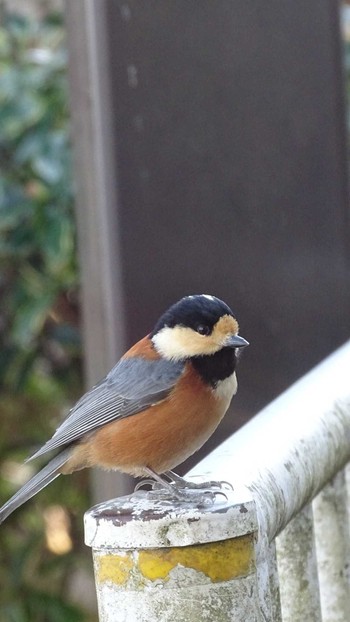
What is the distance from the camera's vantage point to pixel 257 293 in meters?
3.37

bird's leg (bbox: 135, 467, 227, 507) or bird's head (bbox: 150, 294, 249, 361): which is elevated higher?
bird's head (bbox: 150, 294, 249, 361)

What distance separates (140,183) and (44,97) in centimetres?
123

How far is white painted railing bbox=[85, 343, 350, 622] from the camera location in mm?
1358

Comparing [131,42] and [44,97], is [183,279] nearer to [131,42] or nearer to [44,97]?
[131,42]

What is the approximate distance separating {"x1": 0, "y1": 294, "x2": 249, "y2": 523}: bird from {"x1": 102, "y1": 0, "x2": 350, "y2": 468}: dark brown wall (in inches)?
10.3

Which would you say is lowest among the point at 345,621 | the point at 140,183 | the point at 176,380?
the point at 345,621

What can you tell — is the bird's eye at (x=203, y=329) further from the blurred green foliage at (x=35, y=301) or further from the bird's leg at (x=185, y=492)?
the blurred green foliage at (x=35, y=301)

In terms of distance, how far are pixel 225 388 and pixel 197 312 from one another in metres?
0.19

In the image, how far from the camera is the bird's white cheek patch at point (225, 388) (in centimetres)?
244

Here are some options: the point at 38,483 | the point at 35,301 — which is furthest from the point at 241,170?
the point at 38,483

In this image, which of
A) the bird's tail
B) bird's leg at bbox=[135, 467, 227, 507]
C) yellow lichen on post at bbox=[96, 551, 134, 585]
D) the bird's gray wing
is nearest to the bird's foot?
bird's leg at bbox=[135, 467, 227, 507]

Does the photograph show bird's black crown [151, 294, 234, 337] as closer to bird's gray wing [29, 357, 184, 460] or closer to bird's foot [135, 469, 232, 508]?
bird's gray wing [29, 357, 184, 460]

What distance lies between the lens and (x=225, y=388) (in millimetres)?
2469

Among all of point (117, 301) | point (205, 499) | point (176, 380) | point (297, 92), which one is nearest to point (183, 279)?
point (117, 301)
